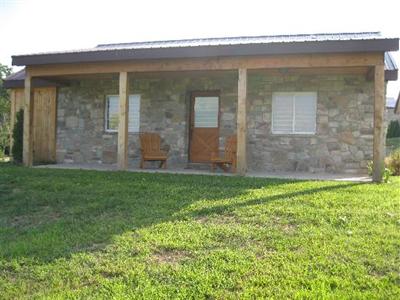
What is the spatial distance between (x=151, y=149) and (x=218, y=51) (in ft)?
11.5

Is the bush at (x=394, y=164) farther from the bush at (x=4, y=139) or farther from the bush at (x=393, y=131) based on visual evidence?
the bush at (x=393, y=131)

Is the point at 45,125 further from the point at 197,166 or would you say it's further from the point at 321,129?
the point at 321,129

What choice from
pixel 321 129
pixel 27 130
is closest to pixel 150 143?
pixel 27 130

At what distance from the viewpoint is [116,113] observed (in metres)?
12.4

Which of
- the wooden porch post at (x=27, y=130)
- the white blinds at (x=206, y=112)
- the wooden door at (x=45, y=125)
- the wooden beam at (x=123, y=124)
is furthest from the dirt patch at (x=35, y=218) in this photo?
the wooden door at (x=45, y=125)

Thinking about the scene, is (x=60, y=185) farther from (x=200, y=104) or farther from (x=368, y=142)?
(x=368, y=142)

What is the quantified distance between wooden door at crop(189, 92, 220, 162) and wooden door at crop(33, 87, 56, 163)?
4442 mm

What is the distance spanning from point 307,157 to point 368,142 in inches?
57.6

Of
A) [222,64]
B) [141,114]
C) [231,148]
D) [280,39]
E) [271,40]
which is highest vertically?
[280,39]

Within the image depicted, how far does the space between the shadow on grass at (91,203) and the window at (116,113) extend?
340 cm

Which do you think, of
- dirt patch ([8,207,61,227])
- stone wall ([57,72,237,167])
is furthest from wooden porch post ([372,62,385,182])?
dirt patch ([8,207,61,227])

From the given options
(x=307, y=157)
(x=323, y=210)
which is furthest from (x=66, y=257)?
(x=307, y=157)

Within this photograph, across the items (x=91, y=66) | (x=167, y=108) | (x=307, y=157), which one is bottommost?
(x=307, y=157)

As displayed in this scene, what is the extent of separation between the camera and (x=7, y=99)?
1071 inches
